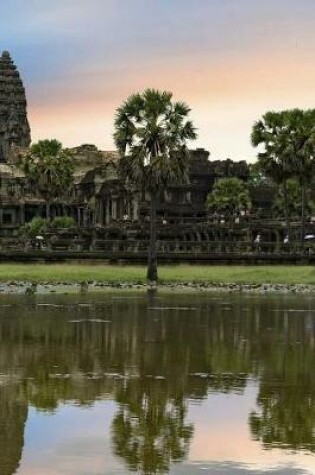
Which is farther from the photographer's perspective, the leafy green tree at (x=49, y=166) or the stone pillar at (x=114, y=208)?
the stone pillar at (x=114, y=208)

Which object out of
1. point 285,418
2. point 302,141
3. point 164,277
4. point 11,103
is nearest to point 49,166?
point 302,141

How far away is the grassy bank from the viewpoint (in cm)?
6066

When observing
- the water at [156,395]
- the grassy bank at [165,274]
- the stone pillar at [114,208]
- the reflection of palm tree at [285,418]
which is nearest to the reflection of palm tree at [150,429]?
the water at [156,395]

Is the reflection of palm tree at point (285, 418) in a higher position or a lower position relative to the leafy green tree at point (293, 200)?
lower

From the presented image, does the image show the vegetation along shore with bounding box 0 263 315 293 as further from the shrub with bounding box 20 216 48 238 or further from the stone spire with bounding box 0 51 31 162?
the stone spire with bounding box 0 51 31 162

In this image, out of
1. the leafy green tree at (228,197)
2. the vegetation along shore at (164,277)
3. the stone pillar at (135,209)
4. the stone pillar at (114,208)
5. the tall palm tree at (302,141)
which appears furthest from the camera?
the stone pillar at (114,208)

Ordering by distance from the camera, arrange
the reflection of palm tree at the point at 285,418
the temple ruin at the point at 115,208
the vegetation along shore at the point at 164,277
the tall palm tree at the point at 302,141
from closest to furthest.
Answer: the reflection of palm tree at the point at 285,418 < the vegetation along shore at the point at 164,277 < the tall palm tree at the point at 302,141 < the temple ruin at the point at 115,208

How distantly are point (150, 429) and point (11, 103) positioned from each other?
515ft

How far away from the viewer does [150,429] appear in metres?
16.2

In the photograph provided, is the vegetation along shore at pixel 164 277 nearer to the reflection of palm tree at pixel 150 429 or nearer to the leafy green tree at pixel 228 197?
the reflection of palm tree at pixel 150 429

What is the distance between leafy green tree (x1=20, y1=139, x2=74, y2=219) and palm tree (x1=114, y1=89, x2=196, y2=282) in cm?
4259

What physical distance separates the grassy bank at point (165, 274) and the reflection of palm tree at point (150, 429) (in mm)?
40353

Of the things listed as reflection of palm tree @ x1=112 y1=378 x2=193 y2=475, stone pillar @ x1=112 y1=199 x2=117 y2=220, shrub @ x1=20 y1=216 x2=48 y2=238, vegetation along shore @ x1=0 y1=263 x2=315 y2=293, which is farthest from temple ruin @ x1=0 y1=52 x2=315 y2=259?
reflection of palm tree @ x1=112 y1=378 x2=193 y2=475

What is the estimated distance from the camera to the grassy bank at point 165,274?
60.7 metres
